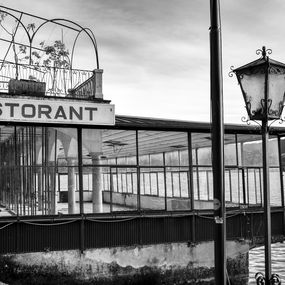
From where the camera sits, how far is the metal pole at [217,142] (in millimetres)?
5840

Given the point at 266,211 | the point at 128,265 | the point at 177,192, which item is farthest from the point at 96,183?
the point at 177,192

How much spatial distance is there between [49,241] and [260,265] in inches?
530

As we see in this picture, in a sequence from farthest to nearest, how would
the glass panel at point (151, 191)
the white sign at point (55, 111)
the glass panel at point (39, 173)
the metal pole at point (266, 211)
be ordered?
the glass panel at point (151, 191)
the glass panel at point (39, 173)
the white sign at point (55, 111)
the metal pole at point (266, 211)

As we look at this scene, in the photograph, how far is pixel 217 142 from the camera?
591 centimetres

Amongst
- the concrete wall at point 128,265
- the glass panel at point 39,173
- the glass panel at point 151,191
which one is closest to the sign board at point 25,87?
the glass panel at point 39,173

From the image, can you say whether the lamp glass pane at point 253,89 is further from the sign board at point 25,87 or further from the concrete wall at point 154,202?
the concrete wall at point 154,202

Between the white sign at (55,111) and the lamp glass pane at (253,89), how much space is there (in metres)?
6.93

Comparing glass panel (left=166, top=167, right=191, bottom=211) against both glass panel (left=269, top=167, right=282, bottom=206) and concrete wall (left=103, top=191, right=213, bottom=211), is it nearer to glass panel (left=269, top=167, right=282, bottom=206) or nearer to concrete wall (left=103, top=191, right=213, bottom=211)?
concrete wall (left=103, top=191, right=213, bottom=211)

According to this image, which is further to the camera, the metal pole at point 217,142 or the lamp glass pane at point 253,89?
the lamp glass pane at point 253,89

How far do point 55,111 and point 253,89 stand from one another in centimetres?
727

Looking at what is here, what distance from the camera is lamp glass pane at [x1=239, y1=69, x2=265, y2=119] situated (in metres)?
6.62

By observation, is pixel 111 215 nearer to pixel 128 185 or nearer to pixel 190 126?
pixel 190 126

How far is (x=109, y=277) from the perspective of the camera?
13.3 meters

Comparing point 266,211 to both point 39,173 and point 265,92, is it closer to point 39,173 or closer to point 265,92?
point 265,92
